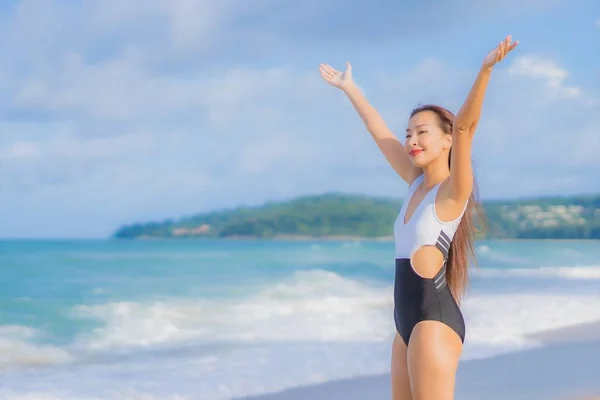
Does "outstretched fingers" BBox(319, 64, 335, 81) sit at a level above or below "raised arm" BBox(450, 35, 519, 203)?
above

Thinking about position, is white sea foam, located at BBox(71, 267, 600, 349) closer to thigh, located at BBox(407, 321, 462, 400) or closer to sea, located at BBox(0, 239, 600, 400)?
sea, located at BBox(0, 239, 600, 400)

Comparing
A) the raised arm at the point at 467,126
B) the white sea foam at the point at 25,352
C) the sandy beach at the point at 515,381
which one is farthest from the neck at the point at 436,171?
the white sea foam at the point at 25,352

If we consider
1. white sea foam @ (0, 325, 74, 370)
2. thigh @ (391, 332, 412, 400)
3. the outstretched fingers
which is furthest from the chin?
white sea foam @ (0, 325, 74, 370)

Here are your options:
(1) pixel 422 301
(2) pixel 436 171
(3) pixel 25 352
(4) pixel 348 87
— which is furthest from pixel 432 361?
(3) pixel 25 352

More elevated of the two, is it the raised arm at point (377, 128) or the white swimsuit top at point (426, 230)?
the raised arm at point (377, 128)

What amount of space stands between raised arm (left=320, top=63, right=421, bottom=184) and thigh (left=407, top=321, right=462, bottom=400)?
661 millimetres

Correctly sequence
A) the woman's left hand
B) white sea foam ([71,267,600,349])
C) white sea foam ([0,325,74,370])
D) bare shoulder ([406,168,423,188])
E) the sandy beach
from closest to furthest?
1. the woman's left hand
2. bare shoulder ([406,168,423,188])
3. the sandy beach
4. white sea foam ([0,325,74,370])
5. white sea foam ([71,267,600,349])

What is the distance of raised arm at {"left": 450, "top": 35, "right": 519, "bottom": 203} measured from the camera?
251 cm

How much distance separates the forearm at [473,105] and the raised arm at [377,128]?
1.83 ft

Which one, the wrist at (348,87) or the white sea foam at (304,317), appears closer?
the wrist at (348,87)

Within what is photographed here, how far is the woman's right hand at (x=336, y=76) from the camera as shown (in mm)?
3402

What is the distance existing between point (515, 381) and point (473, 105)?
14.4 ft

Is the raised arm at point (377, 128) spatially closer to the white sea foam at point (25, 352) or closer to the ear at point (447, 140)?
the ear at point (447, 140)

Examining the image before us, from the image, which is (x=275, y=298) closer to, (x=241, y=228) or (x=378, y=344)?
(x=378, y=344)
